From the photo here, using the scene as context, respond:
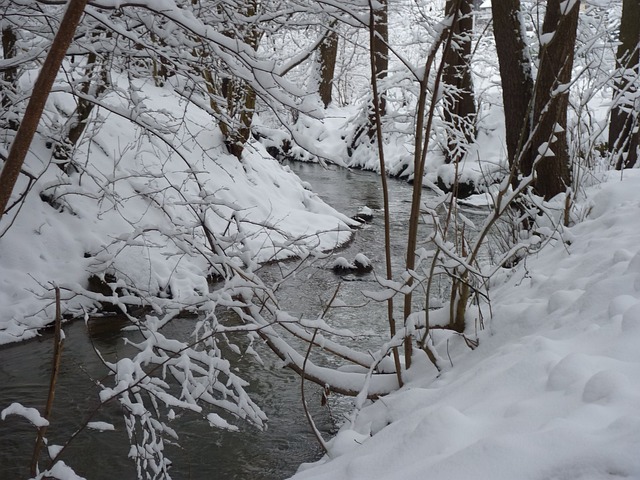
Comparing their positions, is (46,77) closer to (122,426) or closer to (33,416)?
(33,416)

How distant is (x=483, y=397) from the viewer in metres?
2.18

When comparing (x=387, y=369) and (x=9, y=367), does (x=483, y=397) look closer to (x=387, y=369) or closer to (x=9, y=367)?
(x=387, y=369)

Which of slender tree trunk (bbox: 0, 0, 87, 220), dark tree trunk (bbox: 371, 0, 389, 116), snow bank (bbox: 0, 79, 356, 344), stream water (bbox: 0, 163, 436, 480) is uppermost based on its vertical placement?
dark tree trunk (bbox: 371, 0, 389, 116)

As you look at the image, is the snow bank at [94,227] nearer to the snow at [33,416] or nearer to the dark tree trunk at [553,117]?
the dark tree trunk at [553,117]

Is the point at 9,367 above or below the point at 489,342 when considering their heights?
below

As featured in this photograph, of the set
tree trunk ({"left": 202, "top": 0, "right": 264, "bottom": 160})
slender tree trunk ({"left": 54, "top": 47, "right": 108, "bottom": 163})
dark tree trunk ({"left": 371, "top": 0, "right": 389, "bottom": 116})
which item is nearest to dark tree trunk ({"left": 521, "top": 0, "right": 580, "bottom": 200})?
dark tree trunk ({"left": 371, "top": 0, "right": 389, "bottom": 116})

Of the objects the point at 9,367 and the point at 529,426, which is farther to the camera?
the point at 9,367

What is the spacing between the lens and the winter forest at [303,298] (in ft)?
6.19

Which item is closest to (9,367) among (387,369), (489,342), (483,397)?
(387,369)

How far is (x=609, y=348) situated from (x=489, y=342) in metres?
0.99

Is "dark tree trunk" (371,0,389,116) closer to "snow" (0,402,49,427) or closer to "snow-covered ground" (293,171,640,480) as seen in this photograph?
"snow-covered ground" (293,171,640,480)

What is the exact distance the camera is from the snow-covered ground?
1.52 m

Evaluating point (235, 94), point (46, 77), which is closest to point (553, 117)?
point (235, 94)

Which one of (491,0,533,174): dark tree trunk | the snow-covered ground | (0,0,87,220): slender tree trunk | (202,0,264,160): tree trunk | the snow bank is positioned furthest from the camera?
(491,0,533,174): dark tree trunk
